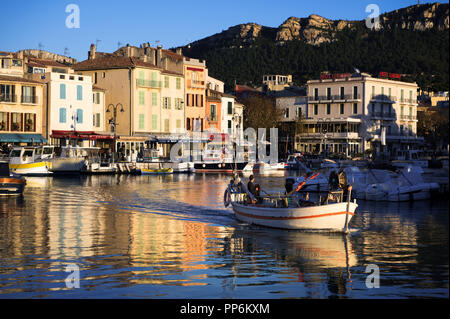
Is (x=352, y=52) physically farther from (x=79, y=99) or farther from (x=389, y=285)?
(x=389, y=285)

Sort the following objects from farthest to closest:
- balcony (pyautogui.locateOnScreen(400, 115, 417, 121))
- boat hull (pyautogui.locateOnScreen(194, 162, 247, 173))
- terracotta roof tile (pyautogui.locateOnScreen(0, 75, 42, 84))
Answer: balcony (pyautogui.locateOnScreen(400, 115, 417, 121)), boat hull (pyautogui.locateOnScreen(194, 162, 247, 173)), terracotta roof tile (pyautogui.locateOnScreen(0, 75, 42, 84))

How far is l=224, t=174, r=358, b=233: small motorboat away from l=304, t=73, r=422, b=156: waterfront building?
7788 cm

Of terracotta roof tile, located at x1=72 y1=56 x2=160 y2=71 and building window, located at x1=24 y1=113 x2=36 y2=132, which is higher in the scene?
terracotta roof tile, located at x1=72 y1=56 x2=160 y2=71

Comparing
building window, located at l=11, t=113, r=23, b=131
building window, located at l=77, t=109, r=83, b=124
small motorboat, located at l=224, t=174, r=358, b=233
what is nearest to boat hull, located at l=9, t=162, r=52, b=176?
building window, located at l=11, t=113, r=23, b=131

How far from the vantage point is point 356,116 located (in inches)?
4264

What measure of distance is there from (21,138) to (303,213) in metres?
53.3

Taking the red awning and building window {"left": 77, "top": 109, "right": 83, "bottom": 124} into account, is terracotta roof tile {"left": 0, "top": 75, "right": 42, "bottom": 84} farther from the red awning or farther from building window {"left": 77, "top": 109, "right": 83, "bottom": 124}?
the red awning

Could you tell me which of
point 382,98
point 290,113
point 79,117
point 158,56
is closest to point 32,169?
point 79,117

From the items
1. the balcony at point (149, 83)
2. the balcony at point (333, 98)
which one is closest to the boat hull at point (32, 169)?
the balcony at point (149, 83)

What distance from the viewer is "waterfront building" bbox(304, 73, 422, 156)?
108m

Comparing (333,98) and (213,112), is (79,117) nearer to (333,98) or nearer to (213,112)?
(213,112)

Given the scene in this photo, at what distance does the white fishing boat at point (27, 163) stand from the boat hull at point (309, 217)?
42.4m

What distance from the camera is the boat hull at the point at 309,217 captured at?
24.4 m

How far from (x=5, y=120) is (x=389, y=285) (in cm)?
6393
